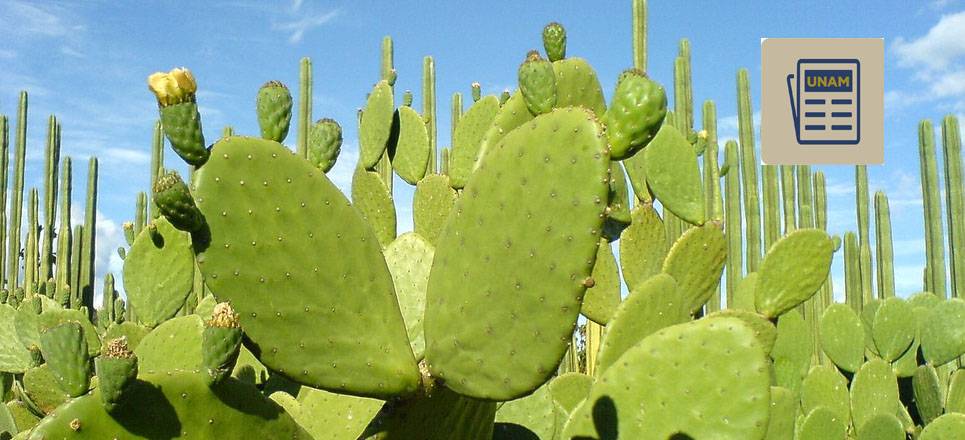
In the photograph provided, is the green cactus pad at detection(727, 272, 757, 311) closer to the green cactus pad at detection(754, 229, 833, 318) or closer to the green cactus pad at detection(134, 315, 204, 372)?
the green cactus pad at detection(754, 229, 833, 318)

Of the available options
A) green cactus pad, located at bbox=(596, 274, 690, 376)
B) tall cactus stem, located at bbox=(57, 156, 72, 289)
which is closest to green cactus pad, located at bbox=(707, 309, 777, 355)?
green cactus pad, located at bbox=(596, 274, 690, 376)

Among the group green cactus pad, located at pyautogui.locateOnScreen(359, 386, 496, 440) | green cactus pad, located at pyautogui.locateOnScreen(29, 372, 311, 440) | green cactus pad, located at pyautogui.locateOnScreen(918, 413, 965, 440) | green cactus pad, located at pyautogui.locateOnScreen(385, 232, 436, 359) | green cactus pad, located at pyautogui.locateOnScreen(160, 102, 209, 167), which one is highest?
green cactus pad, located at pyautogui.locateOnScreen(160, 102, 209, 167)

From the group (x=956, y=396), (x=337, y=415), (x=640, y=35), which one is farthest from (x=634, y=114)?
(x=640, y=35)

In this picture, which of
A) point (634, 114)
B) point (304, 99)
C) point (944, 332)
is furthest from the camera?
point (304, 99)

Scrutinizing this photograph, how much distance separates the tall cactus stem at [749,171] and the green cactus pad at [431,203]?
4519mm

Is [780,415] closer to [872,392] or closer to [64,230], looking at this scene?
[872,392]

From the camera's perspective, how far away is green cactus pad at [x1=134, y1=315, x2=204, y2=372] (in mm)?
2082

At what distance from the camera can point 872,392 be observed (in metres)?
3.75

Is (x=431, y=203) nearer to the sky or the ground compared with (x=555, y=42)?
nearer to the ground

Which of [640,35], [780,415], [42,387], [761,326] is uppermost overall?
[640,35]

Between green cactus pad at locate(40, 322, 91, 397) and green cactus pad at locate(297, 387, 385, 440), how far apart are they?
0.77 m

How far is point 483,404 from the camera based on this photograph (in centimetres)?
185

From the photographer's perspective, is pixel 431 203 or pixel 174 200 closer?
pixel 174 200

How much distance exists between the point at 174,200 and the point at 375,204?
213 cm
